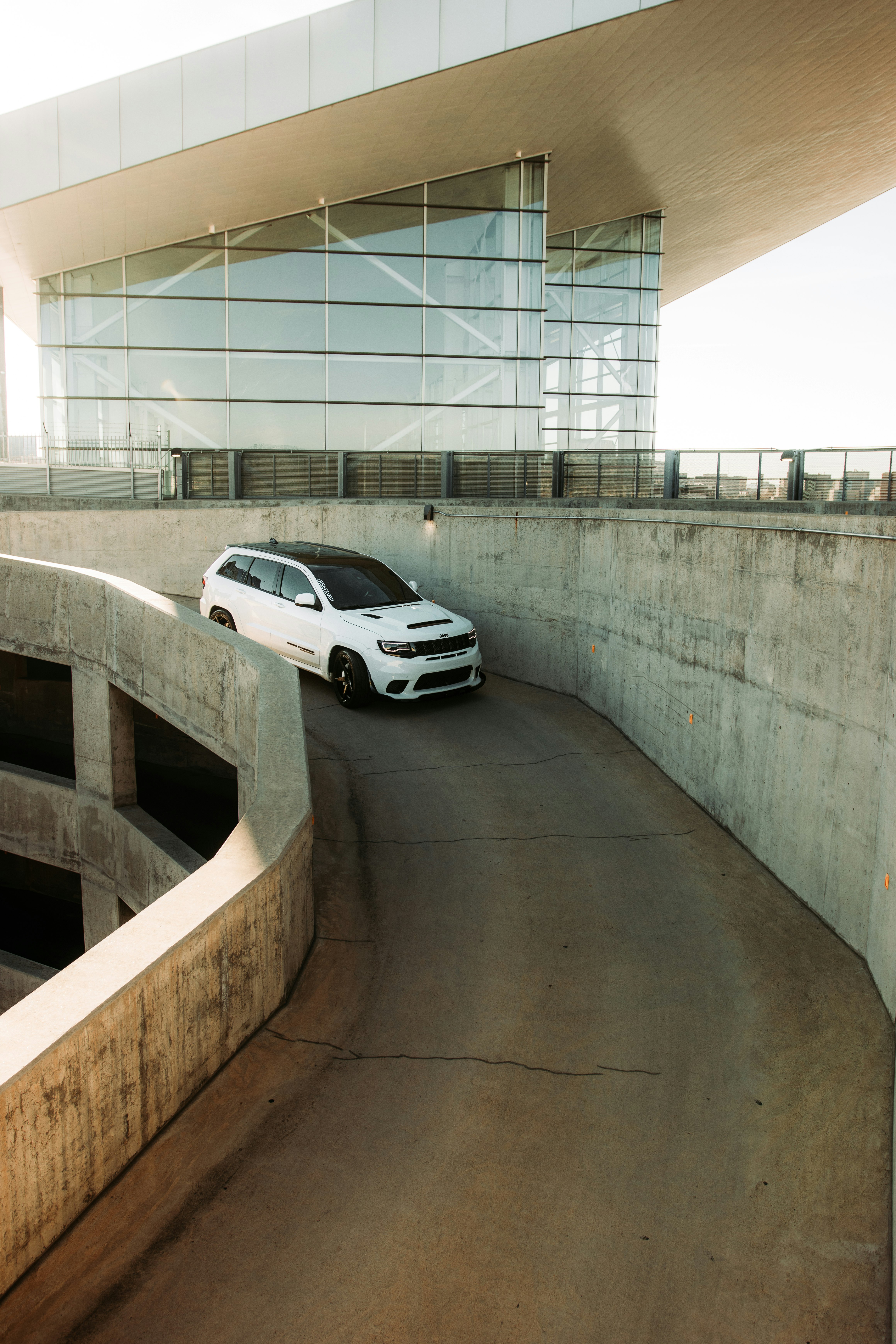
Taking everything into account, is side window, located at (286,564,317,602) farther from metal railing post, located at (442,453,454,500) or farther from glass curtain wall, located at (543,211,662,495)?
glass curtain wall, located at (543,211,662,495)

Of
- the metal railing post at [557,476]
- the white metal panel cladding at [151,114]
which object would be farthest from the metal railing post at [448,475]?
the white metal panel cladding at [151,114]

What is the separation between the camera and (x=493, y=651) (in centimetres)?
1409

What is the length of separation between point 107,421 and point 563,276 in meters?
15.3

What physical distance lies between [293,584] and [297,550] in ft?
2.95

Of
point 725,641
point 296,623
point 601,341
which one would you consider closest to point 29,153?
point 601,341

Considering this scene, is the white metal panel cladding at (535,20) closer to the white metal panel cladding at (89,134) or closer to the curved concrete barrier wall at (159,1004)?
the white metal panel cladding at (89,134)

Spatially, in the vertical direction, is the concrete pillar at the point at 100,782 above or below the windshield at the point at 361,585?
below

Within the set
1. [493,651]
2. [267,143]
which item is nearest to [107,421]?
[267,143]

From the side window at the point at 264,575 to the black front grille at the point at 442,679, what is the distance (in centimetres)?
253

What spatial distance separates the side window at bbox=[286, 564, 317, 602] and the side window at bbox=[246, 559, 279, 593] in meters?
0.13

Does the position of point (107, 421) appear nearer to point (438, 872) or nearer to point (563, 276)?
point (563, 276)

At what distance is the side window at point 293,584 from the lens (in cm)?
1191

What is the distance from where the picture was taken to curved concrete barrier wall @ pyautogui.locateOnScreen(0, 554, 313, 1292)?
3.44m

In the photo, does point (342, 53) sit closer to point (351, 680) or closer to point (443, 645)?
point (443, 645)
